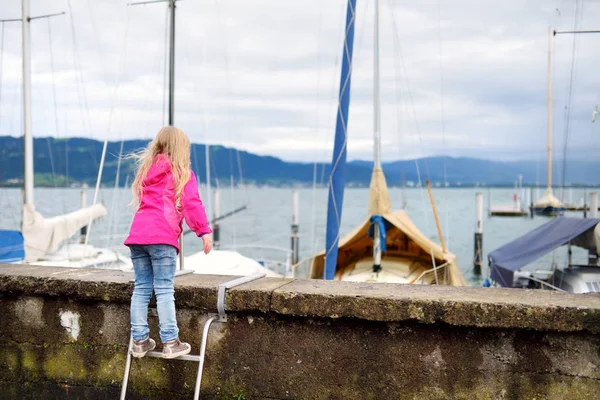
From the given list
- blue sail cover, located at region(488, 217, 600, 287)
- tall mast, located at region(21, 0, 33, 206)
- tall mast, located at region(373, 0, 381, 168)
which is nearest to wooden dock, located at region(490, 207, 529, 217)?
blue sail cover, located at region(488, 217, 600, 287)

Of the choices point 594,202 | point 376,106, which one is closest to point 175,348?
point 376,106

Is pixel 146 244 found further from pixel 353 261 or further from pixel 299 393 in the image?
pixel 353 261

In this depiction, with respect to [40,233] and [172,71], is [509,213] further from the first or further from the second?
[172,71]

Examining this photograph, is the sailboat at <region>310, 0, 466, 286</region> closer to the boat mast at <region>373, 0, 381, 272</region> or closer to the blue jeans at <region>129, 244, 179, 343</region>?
the boat mast at <region>373, 0, 381, 272</region>

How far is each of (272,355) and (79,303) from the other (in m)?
1.45

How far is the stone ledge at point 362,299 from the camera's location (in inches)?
126

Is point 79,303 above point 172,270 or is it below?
below

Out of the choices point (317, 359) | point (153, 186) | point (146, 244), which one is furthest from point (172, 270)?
point (317, 359)

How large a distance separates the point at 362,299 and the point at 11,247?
13107mm

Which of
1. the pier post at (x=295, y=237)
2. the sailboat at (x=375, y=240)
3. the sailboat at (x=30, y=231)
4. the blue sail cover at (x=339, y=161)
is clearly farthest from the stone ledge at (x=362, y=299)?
the pier post at (x=295, y=237)

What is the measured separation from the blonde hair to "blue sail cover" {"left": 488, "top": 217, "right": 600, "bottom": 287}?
421 inches

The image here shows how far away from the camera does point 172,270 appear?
3.61 metres

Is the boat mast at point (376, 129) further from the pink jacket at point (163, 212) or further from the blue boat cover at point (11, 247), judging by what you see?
the pink jacket at point (163, 212)

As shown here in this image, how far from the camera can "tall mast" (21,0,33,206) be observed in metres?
16.0
